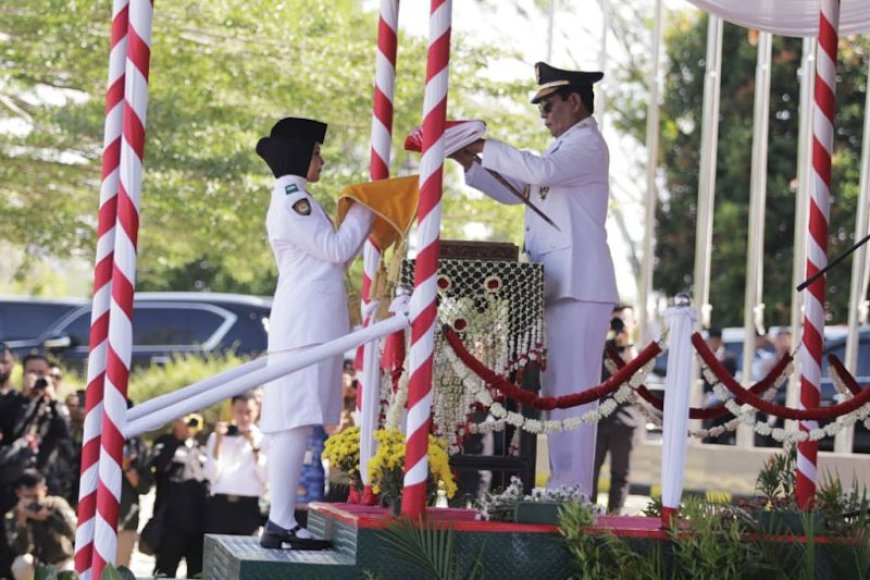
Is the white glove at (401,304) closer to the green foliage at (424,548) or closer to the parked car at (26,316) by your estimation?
the green foliage at (424,548)

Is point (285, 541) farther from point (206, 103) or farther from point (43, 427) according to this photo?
point (206, 103)

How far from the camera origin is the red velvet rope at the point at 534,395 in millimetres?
8102

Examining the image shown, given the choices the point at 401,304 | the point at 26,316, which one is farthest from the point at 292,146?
the point at 26,316

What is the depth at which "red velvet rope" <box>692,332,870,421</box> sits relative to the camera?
8.20 metres

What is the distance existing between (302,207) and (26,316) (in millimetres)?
23675

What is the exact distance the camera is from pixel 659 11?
64.9ft

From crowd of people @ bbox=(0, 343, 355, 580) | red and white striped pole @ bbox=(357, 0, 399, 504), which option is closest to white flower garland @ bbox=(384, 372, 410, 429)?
red and white striped pole @ bbox=(357, 0, 399, 504)

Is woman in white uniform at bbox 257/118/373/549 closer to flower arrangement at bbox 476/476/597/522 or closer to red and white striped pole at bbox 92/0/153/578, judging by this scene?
red and white striped pole at bbox 92/0/153/578

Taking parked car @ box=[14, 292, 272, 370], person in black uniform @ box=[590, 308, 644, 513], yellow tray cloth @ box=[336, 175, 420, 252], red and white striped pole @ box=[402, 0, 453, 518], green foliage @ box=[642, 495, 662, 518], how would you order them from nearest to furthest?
red and white striped pole @ box=[402, 0, 453, 518]
yellow tray cloth @ box=[336, 175, 420, 252]
green foliage @ box=[642, 495, 662, 518]
person in black uniform @ box=[590, 308, 644, 513]
parked car @ box=[14, 292, 272, 370]

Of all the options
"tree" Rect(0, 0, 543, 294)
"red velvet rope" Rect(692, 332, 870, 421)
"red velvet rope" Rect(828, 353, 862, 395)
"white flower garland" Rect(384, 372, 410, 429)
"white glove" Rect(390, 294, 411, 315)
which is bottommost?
"white flower garland" Rect(384, 372, 410, 429)

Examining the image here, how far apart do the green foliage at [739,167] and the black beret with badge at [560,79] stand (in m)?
22.0

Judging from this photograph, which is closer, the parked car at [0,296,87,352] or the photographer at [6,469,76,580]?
the photographer at [6,469,76,580]

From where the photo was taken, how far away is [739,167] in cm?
3284

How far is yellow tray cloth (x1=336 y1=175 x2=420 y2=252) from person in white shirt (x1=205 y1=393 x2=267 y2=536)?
544 cm
